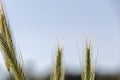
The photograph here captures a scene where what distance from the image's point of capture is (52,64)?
3.80 meters

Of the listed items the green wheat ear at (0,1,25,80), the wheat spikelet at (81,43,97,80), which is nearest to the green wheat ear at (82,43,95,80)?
the wheat spikelet at (81,43,97,80)

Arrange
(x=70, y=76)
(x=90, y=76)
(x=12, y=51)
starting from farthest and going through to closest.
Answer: (x=70, y=76) < (x=90, y=76) < (x=12, y=51)

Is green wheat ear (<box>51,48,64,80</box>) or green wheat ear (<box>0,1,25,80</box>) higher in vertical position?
green wheat ear (<box>0,1,25,80</box>)

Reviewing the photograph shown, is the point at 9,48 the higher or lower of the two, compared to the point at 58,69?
higher

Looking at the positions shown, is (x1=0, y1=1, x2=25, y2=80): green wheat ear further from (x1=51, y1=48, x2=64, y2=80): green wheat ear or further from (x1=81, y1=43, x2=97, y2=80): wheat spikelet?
(x1=81, y1=43, x2=97, y2=80): wheat spikelet

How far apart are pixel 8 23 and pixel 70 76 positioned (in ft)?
130

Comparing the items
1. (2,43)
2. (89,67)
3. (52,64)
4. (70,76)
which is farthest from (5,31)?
(70,76)

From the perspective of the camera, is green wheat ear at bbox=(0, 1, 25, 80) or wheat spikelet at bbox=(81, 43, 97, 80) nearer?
green wheat ear at bbox=(0, 1, 25, 80)

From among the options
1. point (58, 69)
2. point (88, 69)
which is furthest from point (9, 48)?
point (88, 69)

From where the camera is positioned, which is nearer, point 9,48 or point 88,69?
point 9,48

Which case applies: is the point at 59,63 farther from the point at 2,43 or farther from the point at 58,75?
the point at 2,43

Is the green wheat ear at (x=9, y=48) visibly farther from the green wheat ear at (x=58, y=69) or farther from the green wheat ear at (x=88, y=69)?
the green wheat ear at (x=88, y=69)

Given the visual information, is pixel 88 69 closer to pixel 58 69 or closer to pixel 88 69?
pixel 88 69

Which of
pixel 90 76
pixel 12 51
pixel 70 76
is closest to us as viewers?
pixel 12 51
